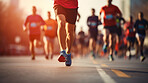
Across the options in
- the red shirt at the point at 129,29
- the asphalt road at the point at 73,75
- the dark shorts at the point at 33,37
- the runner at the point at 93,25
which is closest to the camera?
the asphalt road at the point at 73,75

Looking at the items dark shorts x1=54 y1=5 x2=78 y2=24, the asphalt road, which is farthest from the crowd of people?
the asphalt road

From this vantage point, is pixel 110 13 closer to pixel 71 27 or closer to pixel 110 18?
pixel 110 18

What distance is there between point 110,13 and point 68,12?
176 inches

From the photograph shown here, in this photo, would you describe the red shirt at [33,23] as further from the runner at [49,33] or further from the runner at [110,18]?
the runner at [110,18]

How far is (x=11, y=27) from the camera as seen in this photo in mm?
46656

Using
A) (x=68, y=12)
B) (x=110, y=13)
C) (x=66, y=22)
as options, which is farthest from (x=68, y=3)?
(x=110, y=13)

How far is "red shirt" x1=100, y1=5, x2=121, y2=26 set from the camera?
11.2 meters

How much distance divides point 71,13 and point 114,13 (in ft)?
14.7

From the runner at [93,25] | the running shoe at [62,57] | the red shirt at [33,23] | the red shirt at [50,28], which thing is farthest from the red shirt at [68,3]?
the runner at [93,25]

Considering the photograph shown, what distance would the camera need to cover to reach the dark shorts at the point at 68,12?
270 inches

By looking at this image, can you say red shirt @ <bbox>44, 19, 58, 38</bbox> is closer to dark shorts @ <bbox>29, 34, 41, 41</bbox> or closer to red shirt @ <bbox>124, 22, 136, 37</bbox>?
dark shorts @ <bbox>29, 34, 41, 41</bbox>

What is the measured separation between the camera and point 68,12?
7.04m

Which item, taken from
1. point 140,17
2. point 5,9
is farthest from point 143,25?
point 5,9

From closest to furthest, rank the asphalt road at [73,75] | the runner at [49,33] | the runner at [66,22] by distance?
the asphalt road at [73,75] < the runner at [66,22] < the runner at [49,33]
